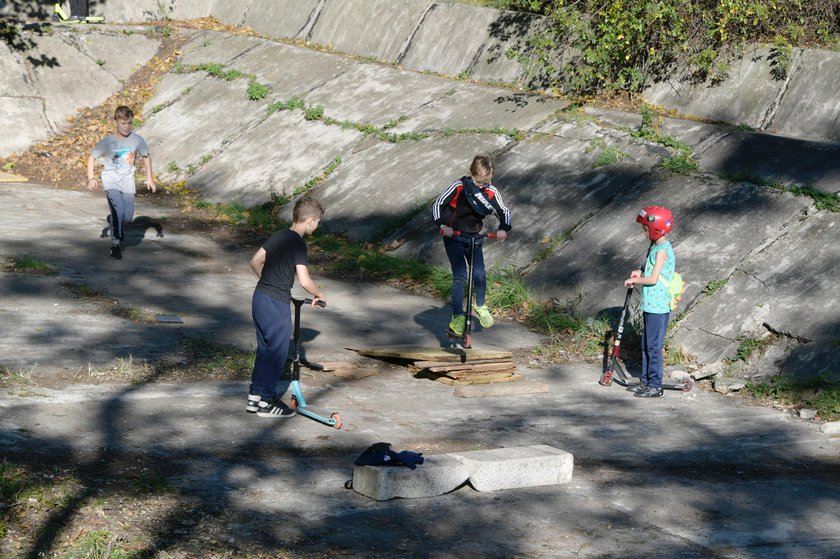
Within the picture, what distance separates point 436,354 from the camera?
9.90 metres

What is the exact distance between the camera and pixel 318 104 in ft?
59.1

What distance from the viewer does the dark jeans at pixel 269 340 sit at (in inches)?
324

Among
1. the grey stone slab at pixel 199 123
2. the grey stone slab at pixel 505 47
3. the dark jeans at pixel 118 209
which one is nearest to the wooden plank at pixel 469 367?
→ the dark jeans at pixel 118 209

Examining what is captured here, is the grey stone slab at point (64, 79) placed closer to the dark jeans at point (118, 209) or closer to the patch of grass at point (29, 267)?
the dark jeans at point (118, 209)

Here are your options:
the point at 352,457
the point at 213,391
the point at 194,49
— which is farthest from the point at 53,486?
the point at 194,49

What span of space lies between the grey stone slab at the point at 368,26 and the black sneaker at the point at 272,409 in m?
11.6

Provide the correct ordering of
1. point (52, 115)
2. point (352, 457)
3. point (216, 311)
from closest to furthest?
point (352, 457), point (216, 311), point (52, 115)

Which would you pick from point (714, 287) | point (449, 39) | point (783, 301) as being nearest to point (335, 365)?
point (714, 287)

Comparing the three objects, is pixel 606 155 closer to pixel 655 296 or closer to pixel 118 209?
pixel 655 296

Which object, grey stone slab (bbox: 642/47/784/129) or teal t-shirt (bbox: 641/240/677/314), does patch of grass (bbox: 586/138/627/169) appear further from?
teal t-shirt (bbox: 641/240/677/314)

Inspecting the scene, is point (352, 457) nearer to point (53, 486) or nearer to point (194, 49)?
point (53, 486)

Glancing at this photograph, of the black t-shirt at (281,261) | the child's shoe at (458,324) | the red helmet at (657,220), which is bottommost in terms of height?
the child's shoe at (458,324)

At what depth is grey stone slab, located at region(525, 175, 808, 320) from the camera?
11125 millimetres

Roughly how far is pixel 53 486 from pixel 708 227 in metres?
7.52
